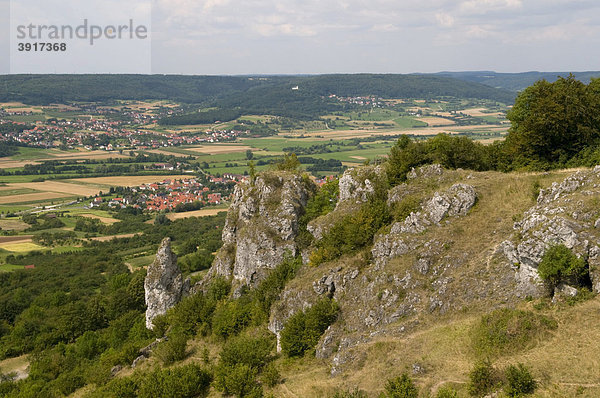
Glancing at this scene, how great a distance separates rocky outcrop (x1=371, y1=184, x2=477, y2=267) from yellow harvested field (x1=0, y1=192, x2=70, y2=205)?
147m

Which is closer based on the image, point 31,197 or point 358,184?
point 358,184

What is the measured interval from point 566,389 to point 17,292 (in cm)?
8503

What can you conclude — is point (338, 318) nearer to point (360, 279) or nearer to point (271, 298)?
point (360, 279)

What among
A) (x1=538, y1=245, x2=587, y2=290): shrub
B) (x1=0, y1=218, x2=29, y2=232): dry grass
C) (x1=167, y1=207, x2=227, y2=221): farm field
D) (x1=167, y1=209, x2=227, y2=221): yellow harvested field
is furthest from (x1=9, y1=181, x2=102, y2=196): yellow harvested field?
(x1=538, y1=245, x2=587, y2=290): shrub

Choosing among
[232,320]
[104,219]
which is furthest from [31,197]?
[232,320]

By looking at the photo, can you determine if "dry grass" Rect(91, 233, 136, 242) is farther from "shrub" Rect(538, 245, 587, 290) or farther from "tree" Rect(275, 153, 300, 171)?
"shrub" Rect(538, 245, 587, 290)

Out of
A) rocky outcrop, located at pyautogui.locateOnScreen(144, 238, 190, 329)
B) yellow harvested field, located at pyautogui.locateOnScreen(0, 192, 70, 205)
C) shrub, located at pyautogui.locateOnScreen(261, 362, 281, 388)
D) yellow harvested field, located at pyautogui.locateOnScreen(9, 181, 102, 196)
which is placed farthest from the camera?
yellow harvested field, located at pyautogui.locateOnScreen(9, 181, 102, 196)

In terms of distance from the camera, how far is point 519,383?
19.1 metres

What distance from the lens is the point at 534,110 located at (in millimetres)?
37906

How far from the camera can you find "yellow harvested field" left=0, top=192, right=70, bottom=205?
144 m

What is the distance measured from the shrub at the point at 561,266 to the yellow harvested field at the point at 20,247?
373ft

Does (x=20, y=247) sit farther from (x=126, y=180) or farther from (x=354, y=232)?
(x=354, y=232)

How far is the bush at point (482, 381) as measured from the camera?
65.5 ft

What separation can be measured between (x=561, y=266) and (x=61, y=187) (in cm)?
17428
